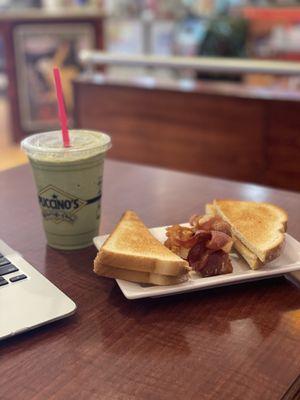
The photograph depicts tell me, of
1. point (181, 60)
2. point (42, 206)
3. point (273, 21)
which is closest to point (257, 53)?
point (273, 21)

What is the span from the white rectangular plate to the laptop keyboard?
5.1 inches

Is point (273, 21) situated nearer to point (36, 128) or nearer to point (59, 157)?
point (36, 128)

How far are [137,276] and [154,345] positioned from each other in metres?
0.11

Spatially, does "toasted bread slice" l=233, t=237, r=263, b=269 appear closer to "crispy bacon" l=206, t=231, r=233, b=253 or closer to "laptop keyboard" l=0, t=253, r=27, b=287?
"crispy bacon" l=206, t=231, r=233, b=253

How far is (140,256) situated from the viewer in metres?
0.72

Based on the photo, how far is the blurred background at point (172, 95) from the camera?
2.31 m

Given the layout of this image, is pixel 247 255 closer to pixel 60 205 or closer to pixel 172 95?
pixel 60 205

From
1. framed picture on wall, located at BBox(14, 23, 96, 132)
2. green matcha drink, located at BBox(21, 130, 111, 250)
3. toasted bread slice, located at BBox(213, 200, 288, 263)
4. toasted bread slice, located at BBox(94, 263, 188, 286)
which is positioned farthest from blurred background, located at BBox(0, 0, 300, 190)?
toasted bread slice, located at BBox(94, 263, 188, 286)

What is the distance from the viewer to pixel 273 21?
4852 mm

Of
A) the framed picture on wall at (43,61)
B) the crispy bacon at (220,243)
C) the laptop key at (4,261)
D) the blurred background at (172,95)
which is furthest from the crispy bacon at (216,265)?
the framed picture on wall at (43,61)

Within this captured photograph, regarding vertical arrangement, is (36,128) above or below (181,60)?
below

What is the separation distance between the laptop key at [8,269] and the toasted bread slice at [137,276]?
13 cm

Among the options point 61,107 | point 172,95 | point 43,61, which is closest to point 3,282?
point 61,107

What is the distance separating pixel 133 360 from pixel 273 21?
15.6 feet
